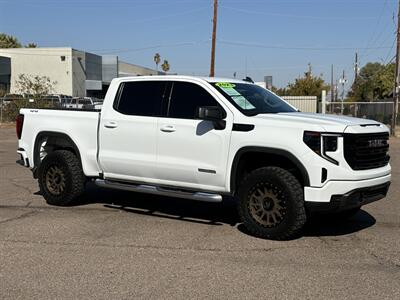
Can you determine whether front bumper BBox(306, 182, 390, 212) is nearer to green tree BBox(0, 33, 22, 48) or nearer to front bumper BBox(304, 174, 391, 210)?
front bumper BBox(304, 174, 391, 210)

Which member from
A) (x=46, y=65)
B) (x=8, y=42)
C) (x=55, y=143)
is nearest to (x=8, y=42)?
(x=8, y=42)

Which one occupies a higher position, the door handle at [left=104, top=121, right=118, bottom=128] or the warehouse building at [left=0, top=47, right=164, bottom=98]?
the warehouse building at [left=0, top=47, right=164, bottom=98]

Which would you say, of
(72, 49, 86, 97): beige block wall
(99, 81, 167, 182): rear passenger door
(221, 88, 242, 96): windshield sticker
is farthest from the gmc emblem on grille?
(72, 49, 86, 97): beige block wall

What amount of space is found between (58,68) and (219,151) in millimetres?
49208

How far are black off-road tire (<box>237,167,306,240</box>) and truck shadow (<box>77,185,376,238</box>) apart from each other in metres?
0.37

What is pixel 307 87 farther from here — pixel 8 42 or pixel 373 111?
pixel 8 42

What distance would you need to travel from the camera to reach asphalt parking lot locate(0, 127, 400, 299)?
471 cm

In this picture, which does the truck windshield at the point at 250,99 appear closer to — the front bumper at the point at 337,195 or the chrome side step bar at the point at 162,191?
the chrome side step bar at the point at 162,191

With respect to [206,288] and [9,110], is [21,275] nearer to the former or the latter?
[206,288]

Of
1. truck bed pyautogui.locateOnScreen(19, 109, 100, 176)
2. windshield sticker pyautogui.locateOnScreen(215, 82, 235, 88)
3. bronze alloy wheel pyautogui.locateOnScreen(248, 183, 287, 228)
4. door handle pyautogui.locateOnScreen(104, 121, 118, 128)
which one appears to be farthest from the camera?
truck bed pyautogui.locateOnScreen(19, 109, 100, 176)

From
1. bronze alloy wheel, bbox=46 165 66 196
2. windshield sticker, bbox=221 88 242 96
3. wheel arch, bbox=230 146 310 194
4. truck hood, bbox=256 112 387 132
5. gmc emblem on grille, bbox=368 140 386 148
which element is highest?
windshield sticker, bbox=221 88 242 96

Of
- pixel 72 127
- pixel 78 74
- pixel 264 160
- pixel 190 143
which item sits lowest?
pixel 264 160

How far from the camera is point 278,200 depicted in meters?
6.26

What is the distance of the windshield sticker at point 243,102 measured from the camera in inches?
268
